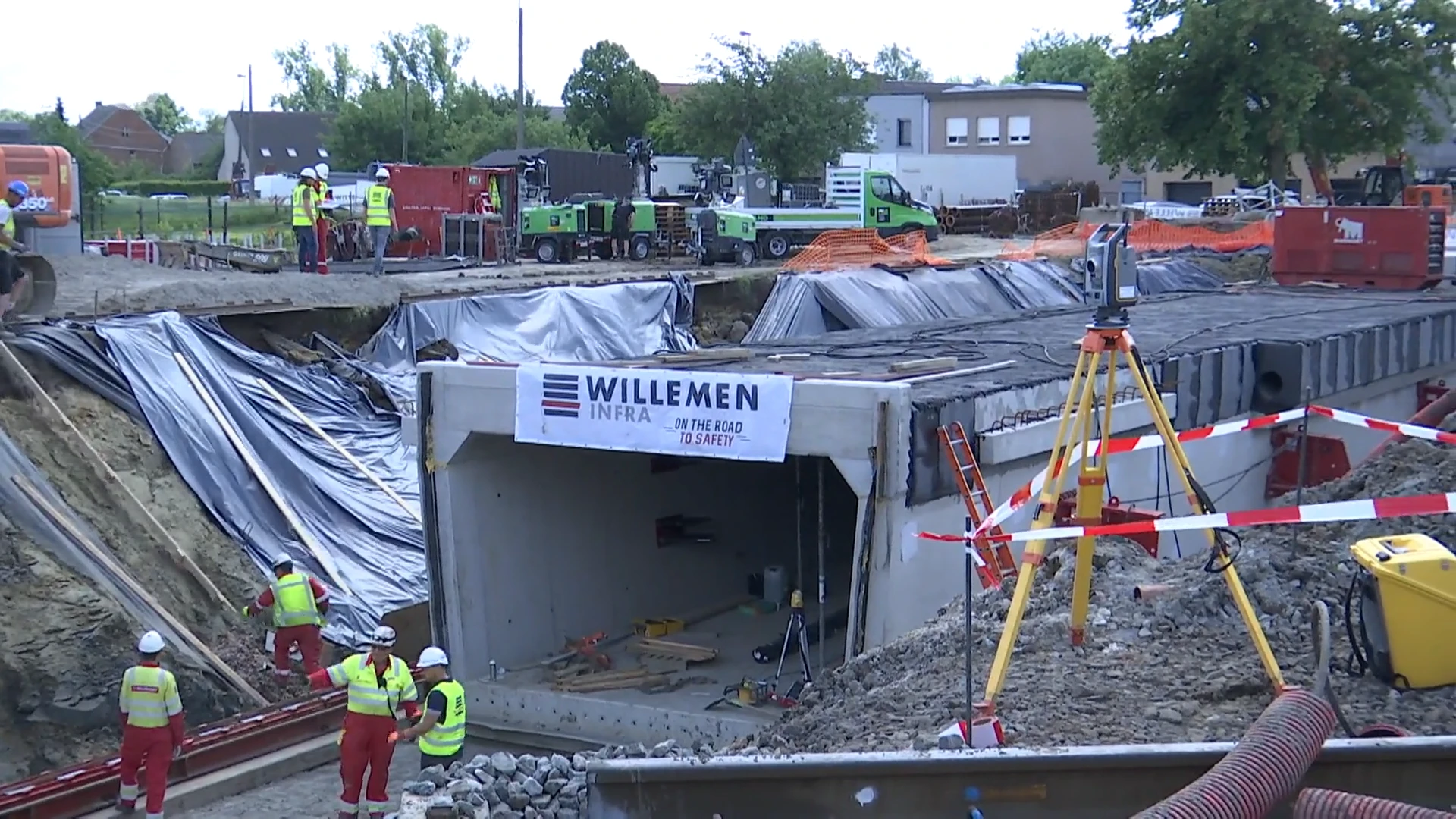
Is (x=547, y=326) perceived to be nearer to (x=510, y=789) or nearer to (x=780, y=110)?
(x=510, y=789)

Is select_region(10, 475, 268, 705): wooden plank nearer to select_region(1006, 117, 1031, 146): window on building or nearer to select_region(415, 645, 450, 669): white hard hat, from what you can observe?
select_region(415, 645, 450, 669): white hard hat

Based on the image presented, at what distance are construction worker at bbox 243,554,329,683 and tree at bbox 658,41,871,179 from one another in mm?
42438

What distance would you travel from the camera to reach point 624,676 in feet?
39.3

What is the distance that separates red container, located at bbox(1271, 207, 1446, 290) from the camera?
23.2 meters

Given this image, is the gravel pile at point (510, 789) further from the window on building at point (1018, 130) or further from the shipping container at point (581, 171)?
the window on building at point (1018, 130)

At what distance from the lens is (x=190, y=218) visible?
188ft

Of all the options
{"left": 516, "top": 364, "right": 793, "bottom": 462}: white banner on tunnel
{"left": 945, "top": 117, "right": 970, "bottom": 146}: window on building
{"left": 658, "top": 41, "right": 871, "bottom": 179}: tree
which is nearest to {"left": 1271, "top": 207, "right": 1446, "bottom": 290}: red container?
{"left": 516, "top": 364, "right": 793, "bottom": 462}: white banner on tunnel

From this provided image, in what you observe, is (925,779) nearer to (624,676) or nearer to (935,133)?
(624,676)

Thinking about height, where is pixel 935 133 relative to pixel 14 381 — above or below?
above

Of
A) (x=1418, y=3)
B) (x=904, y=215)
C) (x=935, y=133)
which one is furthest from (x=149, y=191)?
(x=1418, y=3)

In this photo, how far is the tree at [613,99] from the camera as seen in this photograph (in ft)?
233

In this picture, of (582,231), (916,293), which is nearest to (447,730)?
(916,293)

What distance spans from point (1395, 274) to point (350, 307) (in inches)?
624

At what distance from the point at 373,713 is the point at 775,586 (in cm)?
482
